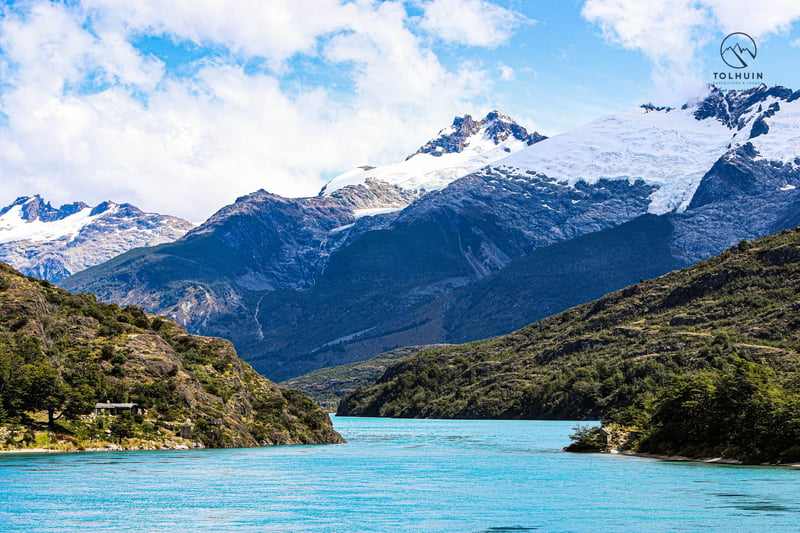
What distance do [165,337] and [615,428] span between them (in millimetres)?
80142

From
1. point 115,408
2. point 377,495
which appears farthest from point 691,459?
point 115,408

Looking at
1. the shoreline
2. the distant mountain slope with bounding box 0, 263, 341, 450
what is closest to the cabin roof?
the distant mountain slope with bounding box 0, 263, 341, 450

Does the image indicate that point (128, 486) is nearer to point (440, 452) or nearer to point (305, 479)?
point (305, 479)

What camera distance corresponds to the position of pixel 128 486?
97062mm

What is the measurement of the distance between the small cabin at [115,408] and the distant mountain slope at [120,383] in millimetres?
1026

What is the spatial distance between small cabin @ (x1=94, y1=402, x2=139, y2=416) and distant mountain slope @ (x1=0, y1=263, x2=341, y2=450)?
3.37 feet

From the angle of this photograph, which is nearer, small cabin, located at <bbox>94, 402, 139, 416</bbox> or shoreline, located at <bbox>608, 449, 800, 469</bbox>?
shoreline, located at <bbox>608, 449, 800, 469</bbox>

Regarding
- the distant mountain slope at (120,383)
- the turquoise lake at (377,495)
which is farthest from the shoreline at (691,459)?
the distant mountain slope at (120,383)

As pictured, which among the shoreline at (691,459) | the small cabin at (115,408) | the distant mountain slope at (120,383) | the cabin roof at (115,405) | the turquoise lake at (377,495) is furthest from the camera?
the small cabin at (115,408)

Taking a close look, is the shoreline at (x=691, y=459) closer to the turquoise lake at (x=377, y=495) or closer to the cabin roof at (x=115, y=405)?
the turquoise lake at (x=377, y=495)

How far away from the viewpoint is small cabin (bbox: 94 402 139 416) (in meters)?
133

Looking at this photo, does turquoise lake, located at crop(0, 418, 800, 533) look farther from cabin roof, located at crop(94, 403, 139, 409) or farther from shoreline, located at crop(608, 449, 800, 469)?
cabin roof, located at crop(94, 403, 139, 409)

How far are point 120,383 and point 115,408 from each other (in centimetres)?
548

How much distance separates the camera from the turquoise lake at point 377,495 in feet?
255
